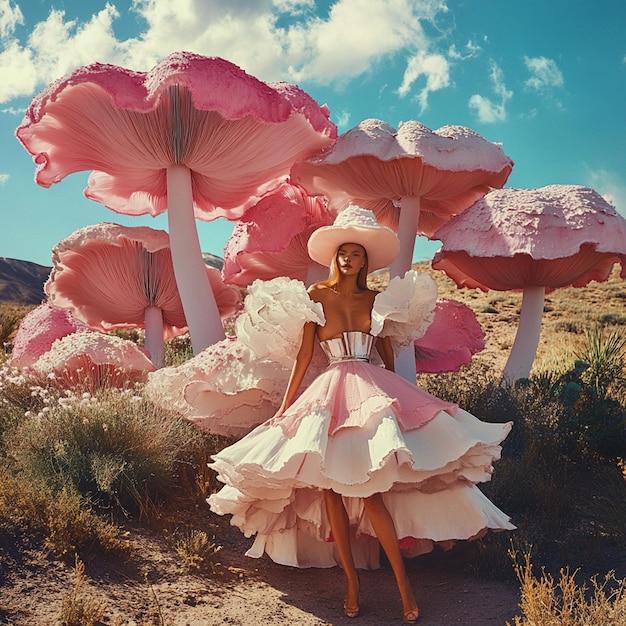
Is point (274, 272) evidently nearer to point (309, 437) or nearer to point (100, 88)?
point (100, 88)

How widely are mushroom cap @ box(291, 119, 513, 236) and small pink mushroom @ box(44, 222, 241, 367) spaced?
1.57m

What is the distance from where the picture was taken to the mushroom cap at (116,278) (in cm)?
614

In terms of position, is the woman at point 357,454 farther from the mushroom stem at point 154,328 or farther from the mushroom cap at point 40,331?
the mushroom cap at point 40,331

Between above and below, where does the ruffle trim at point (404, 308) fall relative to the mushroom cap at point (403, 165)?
below

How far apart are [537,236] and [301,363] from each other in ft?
7.75

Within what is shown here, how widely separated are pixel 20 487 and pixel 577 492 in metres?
3.64

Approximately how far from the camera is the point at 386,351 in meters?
4.02

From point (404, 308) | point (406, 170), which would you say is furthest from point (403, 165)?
point (404, 308)

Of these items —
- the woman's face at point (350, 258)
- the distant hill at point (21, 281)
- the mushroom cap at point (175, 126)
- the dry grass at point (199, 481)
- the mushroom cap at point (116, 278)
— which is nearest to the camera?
the dry grass at point (199, 481)

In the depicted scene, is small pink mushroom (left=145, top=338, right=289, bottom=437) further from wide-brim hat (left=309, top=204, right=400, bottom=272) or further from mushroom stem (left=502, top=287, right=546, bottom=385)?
mushroom stem (left=502, top=287, right=546, bottom=385)

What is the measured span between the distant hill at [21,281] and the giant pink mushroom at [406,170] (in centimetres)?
2823

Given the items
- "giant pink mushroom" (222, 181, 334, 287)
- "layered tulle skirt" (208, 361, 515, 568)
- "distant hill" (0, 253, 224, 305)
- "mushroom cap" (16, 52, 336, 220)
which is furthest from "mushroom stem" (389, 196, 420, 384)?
"distant hill" (0, 253, 224, 305)

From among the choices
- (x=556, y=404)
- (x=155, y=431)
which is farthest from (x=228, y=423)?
(x=556, y=404)

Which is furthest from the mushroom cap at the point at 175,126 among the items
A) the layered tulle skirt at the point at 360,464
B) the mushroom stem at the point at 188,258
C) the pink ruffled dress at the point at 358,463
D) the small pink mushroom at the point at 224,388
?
the layered tulle skirt at the point at 360,464
